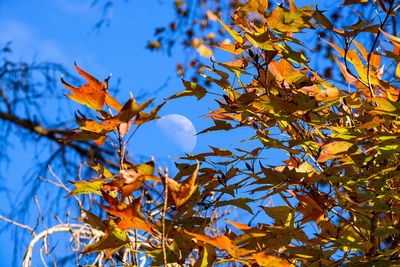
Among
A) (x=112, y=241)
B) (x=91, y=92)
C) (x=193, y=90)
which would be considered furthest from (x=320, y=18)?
(x=112, y=241)

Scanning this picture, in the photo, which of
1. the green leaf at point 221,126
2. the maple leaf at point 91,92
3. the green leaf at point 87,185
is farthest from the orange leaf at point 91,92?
the green leaf at point 221,126

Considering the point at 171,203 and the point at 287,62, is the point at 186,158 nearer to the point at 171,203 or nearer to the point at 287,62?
the point at 171,203

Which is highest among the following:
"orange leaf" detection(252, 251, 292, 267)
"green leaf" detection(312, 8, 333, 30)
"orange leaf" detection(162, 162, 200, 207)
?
"green leaf" detection(312, 8, 333, 30)

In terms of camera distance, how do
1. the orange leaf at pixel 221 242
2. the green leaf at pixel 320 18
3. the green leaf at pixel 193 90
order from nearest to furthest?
the orange leaf at pixel 221 242 → the green leaf at pixel 320 18 → the green leaf at pixel 193 90

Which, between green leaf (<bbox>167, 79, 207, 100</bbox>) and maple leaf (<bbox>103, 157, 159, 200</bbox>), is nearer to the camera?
maple leaf (<bbox>103, 157, 159, 200</bbox>)

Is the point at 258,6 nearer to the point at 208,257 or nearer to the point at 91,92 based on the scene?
the point at 91,92

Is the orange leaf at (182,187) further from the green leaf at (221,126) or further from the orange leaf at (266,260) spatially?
the green leaf at (221,126)

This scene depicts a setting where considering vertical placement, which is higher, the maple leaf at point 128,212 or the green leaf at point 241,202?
the green leaf at point 241,202

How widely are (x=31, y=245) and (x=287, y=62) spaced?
126 centimetres

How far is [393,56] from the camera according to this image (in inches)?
22.4

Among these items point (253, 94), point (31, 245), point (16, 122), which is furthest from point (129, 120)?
point (16, 122)

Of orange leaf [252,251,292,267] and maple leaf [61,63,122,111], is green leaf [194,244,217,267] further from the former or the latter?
maple leaf [61,63,122,111]

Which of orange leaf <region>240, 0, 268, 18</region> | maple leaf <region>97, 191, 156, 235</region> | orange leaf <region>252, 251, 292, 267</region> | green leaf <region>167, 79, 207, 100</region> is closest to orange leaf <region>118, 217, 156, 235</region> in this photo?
maple leaf <region>97, 191, 156, 235</region>

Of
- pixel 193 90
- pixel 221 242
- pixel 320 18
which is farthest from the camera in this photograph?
pixel 193 90
